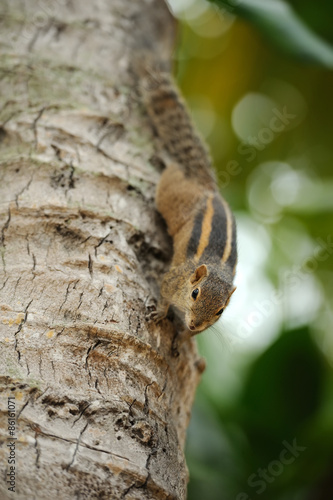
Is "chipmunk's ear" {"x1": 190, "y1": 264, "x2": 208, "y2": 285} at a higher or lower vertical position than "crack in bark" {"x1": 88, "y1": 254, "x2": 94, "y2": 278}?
lower

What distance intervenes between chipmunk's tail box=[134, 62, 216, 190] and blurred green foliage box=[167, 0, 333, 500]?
2.07 ft

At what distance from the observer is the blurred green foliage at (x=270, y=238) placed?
358 cm

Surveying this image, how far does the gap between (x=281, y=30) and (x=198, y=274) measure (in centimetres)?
176

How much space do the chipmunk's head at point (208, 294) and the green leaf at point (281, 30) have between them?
1.58 meters

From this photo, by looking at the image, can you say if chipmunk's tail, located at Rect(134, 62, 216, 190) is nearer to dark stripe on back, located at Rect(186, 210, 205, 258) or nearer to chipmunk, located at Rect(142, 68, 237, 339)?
chipmunk, located at Rect(142, 68, 237, 339)

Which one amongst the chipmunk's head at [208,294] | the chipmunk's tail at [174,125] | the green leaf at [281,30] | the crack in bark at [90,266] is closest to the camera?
the crack in bark at [90,266]

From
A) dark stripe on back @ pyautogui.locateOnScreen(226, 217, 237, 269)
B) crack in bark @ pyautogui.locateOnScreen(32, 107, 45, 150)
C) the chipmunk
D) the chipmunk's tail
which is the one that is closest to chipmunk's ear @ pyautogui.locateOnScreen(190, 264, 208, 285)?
the chipmunk

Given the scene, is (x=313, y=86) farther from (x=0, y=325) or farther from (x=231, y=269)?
(x=0, y=325)

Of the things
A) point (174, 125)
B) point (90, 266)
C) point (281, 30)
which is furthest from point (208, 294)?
point (281, 30)

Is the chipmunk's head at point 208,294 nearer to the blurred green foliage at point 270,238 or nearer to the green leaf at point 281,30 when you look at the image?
the blurred green foliage at point 270,238

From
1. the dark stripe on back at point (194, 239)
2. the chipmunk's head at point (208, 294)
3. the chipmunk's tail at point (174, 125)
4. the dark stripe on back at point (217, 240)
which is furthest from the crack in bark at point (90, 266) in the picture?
the chipmunk's tail at point (174, 125)

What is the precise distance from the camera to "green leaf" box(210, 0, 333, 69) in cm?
345

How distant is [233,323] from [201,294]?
1.08 meters

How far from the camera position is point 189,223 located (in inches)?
132
